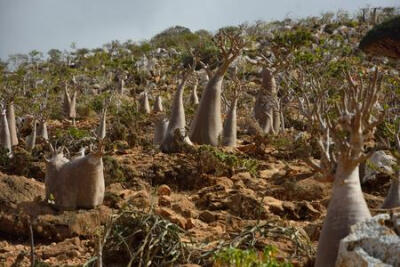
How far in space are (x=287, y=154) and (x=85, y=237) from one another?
190 inches

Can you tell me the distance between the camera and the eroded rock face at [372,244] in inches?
115

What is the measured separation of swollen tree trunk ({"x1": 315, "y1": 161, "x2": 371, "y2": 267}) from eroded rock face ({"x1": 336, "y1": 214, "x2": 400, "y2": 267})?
18cm

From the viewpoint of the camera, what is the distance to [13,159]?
7.89 m

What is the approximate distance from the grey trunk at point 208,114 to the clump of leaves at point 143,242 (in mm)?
4989

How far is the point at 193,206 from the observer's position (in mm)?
6031

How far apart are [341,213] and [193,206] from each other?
2.81m

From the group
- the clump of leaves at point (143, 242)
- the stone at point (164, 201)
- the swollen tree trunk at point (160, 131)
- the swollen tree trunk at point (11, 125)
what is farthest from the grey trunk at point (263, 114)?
the clump of leaves at point (143, 242)

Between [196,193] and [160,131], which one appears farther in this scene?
[160,131]

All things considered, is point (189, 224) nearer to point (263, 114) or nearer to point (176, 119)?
point (176, 119)

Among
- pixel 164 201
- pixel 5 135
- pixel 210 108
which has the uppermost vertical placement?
pixel 210 108

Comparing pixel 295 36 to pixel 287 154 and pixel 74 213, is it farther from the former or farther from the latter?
pixel 74 213

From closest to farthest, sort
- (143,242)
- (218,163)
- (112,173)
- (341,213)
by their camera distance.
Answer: (341,213), (143,242), (112,173), (218,163)

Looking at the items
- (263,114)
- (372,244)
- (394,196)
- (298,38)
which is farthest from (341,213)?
(298,38)

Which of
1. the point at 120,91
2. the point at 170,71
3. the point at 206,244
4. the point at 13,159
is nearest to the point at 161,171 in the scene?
the point at 13,159
